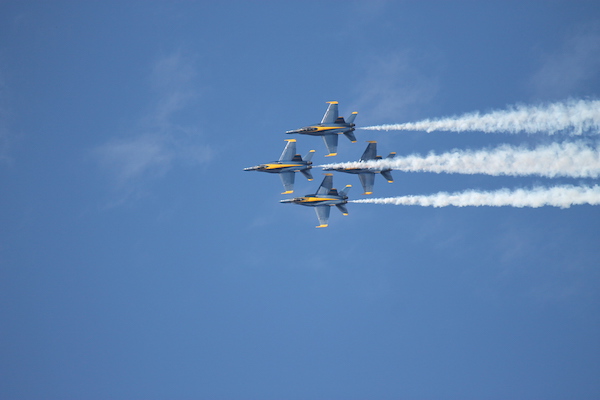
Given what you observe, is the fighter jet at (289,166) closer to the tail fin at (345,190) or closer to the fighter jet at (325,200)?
the fighter jet at (325,200)

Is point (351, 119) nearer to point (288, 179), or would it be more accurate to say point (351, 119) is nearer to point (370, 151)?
point (370, 151)

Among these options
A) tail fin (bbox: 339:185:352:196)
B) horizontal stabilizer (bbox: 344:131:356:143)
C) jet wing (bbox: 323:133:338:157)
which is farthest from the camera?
jet wing (bbox: 323:133:338:157)

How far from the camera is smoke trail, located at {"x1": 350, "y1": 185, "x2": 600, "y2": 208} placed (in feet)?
252

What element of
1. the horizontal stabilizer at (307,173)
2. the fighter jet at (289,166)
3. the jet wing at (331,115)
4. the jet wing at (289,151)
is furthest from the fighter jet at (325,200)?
the jet wing at (331,115)

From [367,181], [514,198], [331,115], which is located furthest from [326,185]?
[514,198]

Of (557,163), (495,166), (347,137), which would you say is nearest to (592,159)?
(557,163)

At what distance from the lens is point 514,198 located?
81.6 m

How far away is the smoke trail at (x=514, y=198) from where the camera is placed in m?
76.8

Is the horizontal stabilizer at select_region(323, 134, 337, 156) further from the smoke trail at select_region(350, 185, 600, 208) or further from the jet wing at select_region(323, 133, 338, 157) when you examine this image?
the smoke trail at select_region(350, 185, 600, 208)

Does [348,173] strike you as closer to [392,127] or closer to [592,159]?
[392,127]

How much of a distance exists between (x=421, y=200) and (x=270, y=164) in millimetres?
16211

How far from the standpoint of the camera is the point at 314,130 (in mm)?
90500

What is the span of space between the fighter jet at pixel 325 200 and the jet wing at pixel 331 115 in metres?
5.66

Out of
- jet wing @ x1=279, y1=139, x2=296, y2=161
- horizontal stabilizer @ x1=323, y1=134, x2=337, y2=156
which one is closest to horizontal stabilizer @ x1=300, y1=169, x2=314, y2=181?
jet wing @ x1=279, y1=139, x2=296, y2=161
